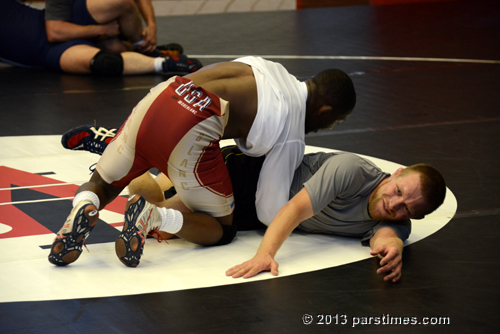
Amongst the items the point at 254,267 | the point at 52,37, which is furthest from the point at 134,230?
the point at 52,37

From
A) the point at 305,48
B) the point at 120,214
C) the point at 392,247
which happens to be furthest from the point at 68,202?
the point at 305,48

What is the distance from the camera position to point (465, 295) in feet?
5.90

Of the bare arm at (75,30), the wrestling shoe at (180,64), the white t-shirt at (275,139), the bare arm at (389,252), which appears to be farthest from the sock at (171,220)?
the bare arm at (75,30)

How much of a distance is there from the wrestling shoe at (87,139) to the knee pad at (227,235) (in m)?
0.72

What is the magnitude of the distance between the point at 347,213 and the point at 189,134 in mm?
638

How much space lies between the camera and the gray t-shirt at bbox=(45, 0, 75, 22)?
4.73 metres

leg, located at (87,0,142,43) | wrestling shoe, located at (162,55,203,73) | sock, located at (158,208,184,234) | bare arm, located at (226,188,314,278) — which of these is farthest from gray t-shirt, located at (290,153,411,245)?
leg, located at (87,0,142,43)

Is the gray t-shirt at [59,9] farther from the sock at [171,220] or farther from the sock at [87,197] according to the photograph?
the sock at [171,220]

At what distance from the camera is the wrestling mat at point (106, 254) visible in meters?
1.83

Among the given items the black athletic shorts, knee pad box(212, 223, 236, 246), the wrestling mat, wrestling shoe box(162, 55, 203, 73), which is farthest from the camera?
wrestling shoe box(162, 55, 203, 73)

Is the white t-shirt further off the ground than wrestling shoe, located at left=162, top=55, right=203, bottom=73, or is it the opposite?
the white t-shirt

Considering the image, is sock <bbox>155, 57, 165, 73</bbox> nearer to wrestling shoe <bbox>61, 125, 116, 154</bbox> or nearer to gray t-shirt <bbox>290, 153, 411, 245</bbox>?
wrestling shoe <bbox>61, 125, 116, 154</bbox>

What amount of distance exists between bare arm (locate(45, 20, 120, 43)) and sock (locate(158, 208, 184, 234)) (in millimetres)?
3143

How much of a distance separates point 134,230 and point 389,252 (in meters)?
0.81
